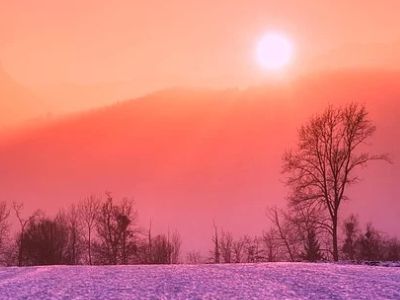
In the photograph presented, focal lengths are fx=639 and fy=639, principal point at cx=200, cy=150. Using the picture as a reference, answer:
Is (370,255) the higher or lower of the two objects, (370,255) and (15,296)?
the higher

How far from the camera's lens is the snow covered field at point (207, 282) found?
22406mm

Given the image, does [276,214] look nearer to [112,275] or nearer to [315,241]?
[315,241]

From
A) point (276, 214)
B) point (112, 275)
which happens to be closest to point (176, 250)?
point (276, 214)

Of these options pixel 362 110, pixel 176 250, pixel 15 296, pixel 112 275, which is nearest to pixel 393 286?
pixel 112 275

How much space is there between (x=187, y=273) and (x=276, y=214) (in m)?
63.1

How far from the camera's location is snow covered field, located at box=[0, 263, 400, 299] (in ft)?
73.5

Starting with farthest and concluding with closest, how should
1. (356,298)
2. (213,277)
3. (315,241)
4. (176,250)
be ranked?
(176,250)
(315,241)
(213,277)
(356,298)

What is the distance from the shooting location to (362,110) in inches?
2391

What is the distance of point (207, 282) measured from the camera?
24.6 meters

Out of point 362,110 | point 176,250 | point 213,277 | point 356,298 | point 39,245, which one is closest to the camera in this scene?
point 356,298

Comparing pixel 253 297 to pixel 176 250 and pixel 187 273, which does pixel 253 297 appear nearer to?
pixel 187 273

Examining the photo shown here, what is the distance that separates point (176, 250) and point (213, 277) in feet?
286

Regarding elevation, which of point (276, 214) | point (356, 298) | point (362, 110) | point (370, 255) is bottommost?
point (356, 298)

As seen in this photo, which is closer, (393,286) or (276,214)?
(393,286)
